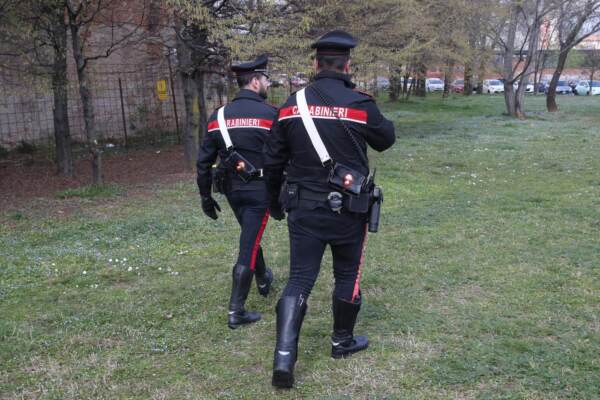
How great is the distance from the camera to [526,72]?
78.0 feet

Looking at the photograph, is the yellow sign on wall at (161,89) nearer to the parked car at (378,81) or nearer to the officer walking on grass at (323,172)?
the parked car at (378,81)

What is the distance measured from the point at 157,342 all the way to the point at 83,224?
396 cm

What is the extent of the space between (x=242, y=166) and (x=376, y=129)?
1233 mm

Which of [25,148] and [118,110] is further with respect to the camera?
[118,110]

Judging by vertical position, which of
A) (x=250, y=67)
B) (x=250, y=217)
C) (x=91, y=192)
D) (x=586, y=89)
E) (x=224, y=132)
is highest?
(x=586, y=89)

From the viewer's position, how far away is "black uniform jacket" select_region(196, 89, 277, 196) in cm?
446

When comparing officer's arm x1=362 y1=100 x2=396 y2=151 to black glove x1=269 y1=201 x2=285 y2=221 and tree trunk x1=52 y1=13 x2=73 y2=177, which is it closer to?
black glove x1=269 y1=201 x2=285 y2=221

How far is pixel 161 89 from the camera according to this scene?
16.3 m

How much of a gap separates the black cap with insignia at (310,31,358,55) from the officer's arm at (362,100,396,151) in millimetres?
353

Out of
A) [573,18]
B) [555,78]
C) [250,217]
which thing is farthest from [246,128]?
[555,78]

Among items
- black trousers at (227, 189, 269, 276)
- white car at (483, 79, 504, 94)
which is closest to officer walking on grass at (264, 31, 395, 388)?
black trousers at (227, 189, 269, 276)

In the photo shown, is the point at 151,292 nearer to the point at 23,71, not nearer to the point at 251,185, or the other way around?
the point at 251,185

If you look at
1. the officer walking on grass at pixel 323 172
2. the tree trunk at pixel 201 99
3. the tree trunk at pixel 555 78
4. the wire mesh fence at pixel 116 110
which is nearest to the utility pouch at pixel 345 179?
the officer walking on grass at pixel 323 172

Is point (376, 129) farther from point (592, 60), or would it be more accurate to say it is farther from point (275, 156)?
point (592, 60)
